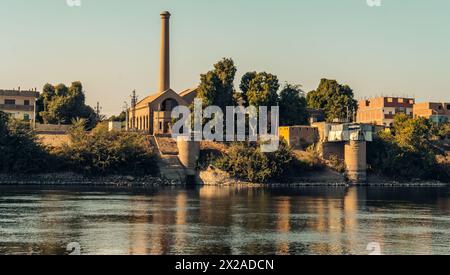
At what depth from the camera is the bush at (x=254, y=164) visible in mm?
94375

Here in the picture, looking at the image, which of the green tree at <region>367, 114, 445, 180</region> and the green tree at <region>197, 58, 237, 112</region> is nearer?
the green tree at <region>367, 114, 445, 180</region>

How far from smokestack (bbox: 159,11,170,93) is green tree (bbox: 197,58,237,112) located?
218 inches

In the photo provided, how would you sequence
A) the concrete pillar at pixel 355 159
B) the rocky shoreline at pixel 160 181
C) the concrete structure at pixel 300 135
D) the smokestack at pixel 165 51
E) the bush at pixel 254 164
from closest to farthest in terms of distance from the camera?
the rocky shoreline at pixel 160 181 → the bush at pixel 254 164 → the concrete pillar at pixel 355 159 → the concrete structure at pixel 300 135 → the smokestack at pixel 165 51

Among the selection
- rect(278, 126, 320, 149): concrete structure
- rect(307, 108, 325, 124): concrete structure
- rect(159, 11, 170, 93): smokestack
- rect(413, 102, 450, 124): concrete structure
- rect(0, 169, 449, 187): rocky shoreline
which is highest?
rect(159, 11, 170, 93): smokestack

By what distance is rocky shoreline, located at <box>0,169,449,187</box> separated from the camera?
89188 millimetres

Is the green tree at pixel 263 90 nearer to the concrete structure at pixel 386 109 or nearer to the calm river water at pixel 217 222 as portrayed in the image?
the calm river water at pixel 217 222

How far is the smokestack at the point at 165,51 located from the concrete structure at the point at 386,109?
133 feet

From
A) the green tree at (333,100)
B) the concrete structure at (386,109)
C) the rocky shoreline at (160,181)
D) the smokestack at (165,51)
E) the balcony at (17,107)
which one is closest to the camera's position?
the rocky shoreline at (160,181)

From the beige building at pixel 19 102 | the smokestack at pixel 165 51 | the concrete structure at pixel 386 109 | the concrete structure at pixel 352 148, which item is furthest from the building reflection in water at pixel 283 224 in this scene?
the concrete structure at pixel 386 109

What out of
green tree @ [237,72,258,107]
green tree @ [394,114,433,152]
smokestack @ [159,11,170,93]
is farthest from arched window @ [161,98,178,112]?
green tree @ [394,114,433,152]

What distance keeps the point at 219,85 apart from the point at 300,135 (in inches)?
510

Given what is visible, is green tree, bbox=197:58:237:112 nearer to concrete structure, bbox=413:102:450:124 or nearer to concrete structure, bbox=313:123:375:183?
concrete structure, bbox=313:123:375:183

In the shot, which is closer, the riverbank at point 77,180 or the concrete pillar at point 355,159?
the riverbank at point 77,180

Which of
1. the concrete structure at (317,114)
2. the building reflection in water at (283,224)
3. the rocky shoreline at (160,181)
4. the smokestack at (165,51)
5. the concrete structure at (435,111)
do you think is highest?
the smokestack at (165,51)
